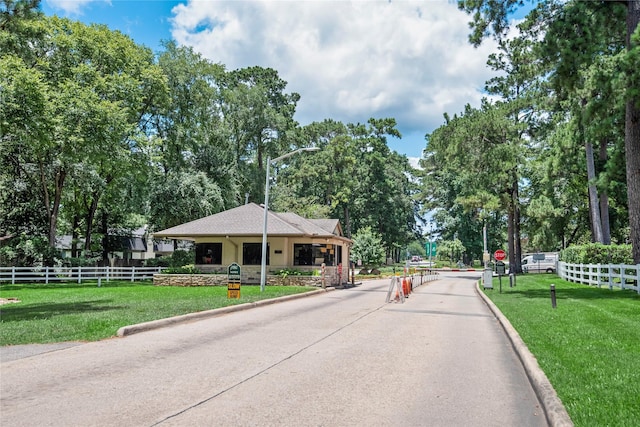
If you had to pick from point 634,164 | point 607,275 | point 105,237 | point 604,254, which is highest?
point 634,164

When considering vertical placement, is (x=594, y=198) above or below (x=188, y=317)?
above

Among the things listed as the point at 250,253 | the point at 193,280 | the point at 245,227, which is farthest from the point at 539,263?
the point at 193,280

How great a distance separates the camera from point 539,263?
57.5 metres

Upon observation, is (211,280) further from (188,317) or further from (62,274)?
(188,317)

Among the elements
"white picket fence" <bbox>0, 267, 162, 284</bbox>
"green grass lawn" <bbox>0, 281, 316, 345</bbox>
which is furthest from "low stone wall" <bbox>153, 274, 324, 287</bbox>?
"green grass lawn" <bbox>0, 281, 316, 345</bbox>

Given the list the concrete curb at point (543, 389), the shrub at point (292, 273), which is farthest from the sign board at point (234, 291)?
the concrete curb at point (543, 389)

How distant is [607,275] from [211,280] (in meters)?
20.9

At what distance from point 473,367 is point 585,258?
77.8ft

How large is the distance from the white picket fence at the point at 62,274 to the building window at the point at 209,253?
316 centimetres

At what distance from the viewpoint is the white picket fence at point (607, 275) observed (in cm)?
1941

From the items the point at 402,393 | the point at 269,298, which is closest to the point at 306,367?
the point at 402,393

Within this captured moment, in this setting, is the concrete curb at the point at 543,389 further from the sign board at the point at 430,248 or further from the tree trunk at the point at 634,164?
the sign board at the point at 430,248

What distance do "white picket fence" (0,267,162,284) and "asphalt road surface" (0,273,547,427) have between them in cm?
2195

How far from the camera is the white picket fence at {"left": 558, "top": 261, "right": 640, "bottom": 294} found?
63.7 feet
